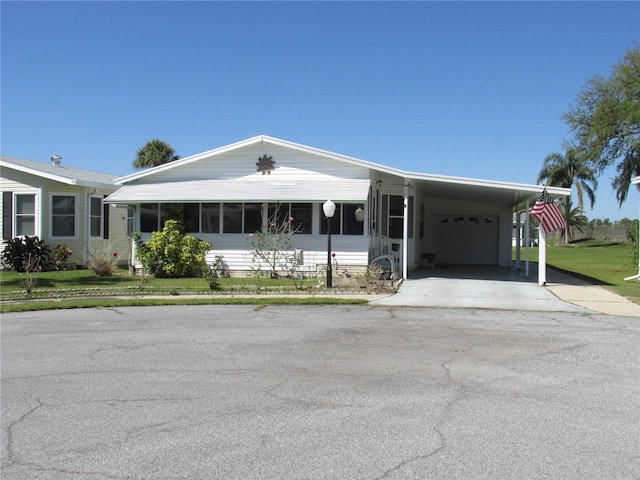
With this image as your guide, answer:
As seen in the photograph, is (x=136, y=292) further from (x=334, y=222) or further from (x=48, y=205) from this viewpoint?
(x=48, y=205)

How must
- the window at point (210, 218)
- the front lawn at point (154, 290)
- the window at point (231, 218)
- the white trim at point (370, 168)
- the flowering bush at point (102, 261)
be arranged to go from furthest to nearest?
1. the flowering bush at point (102, 261)
2. the window at point (210, 218)
3. the window at point (231, 218)
4. the white trim at point (370, 168)
5. the front lawn at point (154, 290)

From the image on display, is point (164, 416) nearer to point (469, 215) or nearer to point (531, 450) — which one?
point (531, 450)

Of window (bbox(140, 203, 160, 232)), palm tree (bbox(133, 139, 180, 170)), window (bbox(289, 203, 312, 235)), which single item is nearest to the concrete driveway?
window (bbox(289, 203, 312, 235))

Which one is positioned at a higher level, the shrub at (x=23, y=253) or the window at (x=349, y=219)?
the window at (x=349, y=219)

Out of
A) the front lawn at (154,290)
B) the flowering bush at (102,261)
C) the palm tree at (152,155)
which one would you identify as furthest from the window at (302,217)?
the palm tree at (152,155)

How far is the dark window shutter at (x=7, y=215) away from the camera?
1978 centimetres

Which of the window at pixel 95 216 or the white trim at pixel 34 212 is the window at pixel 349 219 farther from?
the white trim at pixel 34 212

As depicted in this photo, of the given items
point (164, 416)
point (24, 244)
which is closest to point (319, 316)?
point (164, 416)

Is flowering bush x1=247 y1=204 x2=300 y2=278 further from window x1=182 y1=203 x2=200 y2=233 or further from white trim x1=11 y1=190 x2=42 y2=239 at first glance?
white trim x1=11 y1=190 x2=42 y2=239

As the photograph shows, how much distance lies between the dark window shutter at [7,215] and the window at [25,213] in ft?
0.61

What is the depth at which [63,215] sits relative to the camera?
2027 centimetres

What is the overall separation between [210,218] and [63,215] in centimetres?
608

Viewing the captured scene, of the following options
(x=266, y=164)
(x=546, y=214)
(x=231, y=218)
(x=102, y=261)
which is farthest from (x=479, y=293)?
(x=102, y=261)

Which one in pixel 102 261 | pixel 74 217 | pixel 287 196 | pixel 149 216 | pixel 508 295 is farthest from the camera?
pixel 74 217
